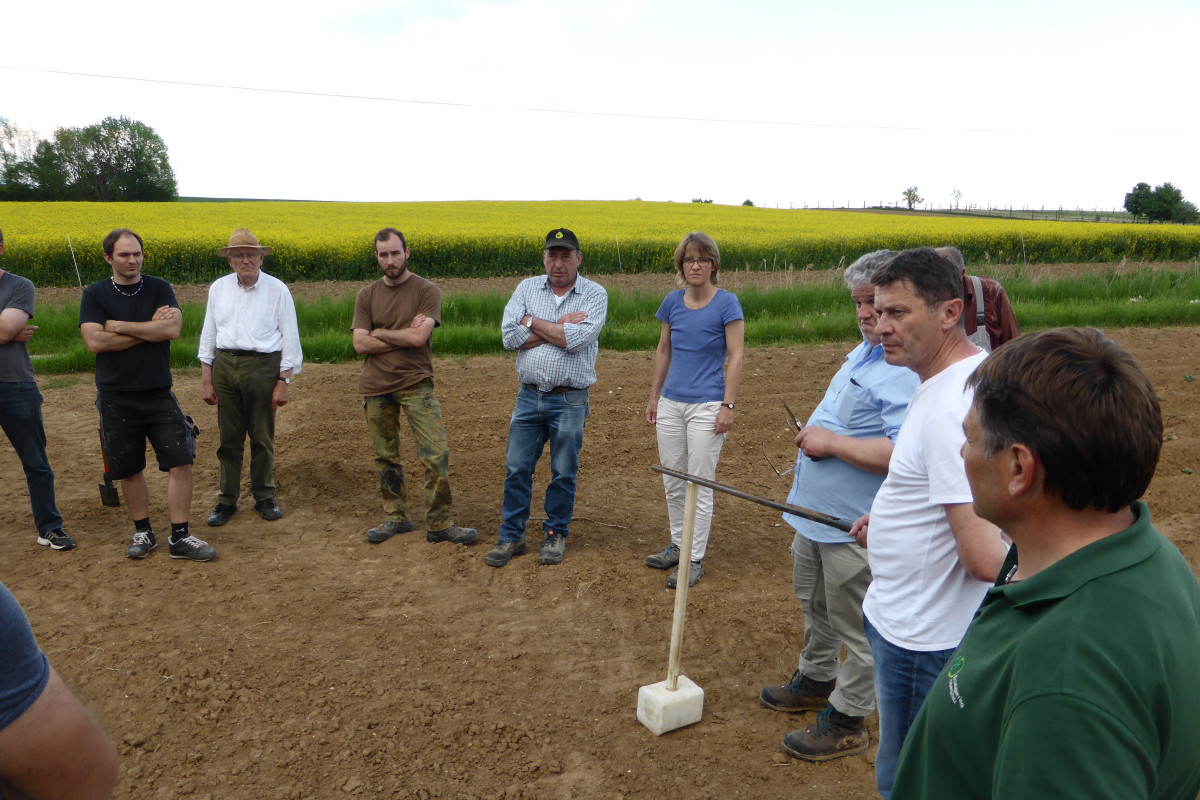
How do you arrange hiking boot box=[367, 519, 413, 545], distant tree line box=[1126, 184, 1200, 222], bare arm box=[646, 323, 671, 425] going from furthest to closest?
distant tree line box=[1126, 184, 1200, 222]
hiking boot box=[367, 519, 413, 545]
bare arm box=[646, 323, 671, 425]

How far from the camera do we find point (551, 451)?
512 centimetres

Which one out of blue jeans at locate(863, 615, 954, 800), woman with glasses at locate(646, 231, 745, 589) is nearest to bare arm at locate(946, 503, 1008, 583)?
blue jeans at locate(863, 615, 954, 800)

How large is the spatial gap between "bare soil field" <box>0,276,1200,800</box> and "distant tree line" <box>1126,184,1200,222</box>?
4707 cm

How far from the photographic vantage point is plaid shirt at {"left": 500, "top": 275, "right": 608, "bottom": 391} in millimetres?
4945

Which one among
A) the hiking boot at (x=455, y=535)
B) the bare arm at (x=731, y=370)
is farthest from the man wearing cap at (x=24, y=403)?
the bare arm at (x=731, y=370)

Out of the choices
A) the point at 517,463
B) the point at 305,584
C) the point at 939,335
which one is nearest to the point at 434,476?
the point at 517,463

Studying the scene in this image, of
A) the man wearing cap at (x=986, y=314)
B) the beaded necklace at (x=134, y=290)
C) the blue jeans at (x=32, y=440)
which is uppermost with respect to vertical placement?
the man wearing cap at (x=986, y=314)

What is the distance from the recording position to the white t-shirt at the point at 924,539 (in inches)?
82.1

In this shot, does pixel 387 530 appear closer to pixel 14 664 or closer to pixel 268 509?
pixel 268 509

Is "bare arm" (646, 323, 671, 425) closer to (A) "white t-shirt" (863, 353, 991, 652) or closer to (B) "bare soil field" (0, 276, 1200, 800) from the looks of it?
(B) "bare soil field" (0, 276, 1200, 800)

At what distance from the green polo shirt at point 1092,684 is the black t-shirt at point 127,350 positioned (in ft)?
16.2

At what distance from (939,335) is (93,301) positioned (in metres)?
4.75

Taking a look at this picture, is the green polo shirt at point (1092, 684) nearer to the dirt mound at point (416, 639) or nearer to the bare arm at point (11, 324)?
the dirt mound at point (416, 639)

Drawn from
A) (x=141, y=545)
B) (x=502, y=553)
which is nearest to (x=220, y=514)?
(x=141, y=545)
